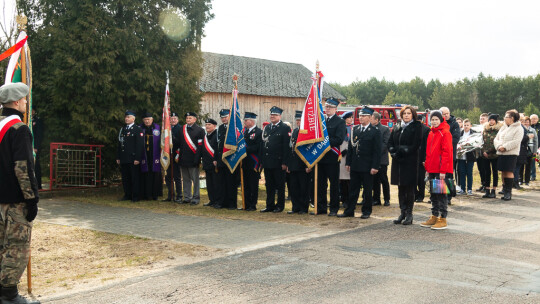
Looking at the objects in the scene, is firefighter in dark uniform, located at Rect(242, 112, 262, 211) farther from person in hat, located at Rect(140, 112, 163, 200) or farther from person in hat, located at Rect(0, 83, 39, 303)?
person in hat, located at Rect(0, 83, 39, 303)

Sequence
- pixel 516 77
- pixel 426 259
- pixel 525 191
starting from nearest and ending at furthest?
pixel 426 259 < pixel 525 191 < pixel 516 77

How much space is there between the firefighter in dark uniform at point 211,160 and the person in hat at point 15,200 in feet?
23.1

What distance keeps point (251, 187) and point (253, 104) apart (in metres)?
23.5

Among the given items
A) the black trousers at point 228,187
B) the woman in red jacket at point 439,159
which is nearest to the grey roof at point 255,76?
the black trousers at point 228,187

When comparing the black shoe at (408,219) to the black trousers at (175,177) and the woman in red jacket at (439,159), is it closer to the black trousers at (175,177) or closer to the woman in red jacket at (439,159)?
the woman in red jacket at (439,159)

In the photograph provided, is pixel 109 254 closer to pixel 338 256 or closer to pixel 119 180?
pixel 338 256

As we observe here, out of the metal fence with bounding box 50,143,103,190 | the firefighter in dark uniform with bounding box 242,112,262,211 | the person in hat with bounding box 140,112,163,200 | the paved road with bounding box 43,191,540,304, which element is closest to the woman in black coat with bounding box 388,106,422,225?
the paved road with bounding box 43,191,540,304

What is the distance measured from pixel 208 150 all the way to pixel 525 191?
8.85m

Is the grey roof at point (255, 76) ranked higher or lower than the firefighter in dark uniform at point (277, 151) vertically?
higher

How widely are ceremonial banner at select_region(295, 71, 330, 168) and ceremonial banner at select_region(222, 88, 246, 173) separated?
4.69 feet

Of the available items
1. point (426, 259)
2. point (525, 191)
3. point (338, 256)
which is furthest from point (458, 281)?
point (525, 191)

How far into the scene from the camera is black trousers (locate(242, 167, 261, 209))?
11477 millimetres

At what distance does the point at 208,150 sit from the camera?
478 inches

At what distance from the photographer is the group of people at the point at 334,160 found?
9.25 metres
